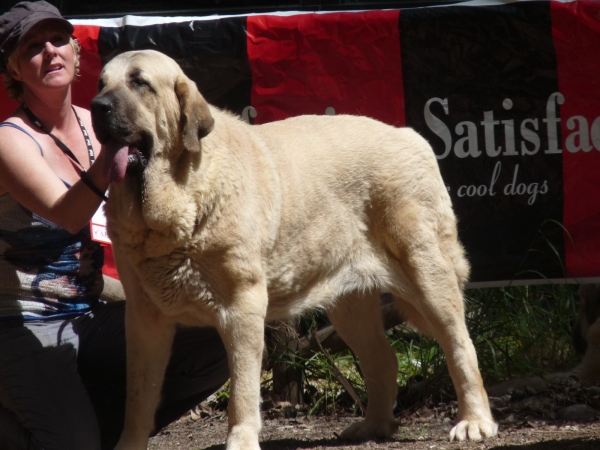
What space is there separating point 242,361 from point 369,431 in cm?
114

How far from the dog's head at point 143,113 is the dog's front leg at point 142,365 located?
25.3 inches

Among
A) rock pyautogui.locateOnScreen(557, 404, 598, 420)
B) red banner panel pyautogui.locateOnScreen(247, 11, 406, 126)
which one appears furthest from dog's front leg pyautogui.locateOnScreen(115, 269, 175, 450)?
rock pyautogui.locateOnScreen(557, 404, 598, 420)

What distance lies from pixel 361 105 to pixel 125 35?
150 centimetres

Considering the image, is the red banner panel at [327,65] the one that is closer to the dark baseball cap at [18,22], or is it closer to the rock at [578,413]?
the dark baseball cap at [18,22]

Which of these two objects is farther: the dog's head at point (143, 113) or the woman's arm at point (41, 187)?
the woman's arm at point (41, 187)

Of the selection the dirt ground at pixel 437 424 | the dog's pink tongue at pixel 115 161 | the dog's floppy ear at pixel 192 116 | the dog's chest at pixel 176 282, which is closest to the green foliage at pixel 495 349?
the dirt ground at pixel 437 424

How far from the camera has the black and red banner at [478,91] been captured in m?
4.51

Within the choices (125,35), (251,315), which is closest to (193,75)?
(125,35)

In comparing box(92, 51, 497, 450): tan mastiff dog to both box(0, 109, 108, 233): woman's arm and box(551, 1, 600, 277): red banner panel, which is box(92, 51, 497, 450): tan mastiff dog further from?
box(551, 1, 600, 277): red banner panel

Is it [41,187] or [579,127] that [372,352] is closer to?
[579,127]

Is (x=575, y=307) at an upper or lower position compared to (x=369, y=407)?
upper

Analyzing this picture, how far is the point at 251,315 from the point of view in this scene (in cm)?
323

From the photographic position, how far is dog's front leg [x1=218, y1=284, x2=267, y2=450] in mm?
3211

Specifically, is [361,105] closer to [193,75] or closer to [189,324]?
[193,75]
